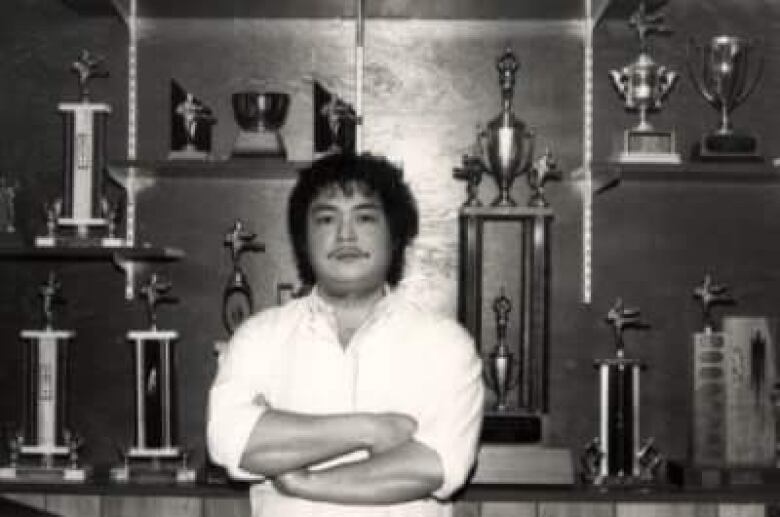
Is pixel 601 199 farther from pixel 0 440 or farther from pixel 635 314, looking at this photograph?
pixel 0 440

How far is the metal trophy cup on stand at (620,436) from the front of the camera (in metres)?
2.97

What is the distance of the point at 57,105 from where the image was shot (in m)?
3.24

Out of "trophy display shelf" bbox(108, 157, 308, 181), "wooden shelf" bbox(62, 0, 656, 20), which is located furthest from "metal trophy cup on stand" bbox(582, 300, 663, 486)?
"trophy display shelf" bbox(108, 157, 308, 181)

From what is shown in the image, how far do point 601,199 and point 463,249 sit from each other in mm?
416

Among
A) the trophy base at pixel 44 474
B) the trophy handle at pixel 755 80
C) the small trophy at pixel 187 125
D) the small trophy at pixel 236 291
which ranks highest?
the trophy handle at pixel 755 80

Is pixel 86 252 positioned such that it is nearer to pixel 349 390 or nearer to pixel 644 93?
pixel 349 390

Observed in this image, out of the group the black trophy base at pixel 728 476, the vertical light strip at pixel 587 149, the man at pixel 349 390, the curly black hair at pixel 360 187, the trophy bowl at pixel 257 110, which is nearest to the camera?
the man at pixel 349 390

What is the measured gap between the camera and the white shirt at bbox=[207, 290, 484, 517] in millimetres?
1989

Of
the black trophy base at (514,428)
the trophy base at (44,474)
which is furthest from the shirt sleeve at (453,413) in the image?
the trophy base at (44,474)

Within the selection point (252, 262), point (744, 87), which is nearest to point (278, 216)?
point (252, 262)

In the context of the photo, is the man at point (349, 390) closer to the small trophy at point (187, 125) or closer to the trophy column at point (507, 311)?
the trophy column at point (507, 311)

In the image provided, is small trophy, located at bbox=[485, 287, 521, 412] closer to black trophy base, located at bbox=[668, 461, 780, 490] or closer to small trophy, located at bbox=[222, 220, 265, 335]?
black trophy base, located at bbox=[668, 461, 780, 490]

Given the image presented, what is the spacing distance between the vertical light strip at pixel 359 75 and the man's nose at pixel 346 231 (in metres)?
0.96

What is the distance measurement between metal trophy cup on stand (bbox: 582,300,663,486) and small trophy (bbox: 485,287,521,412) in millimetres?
208
